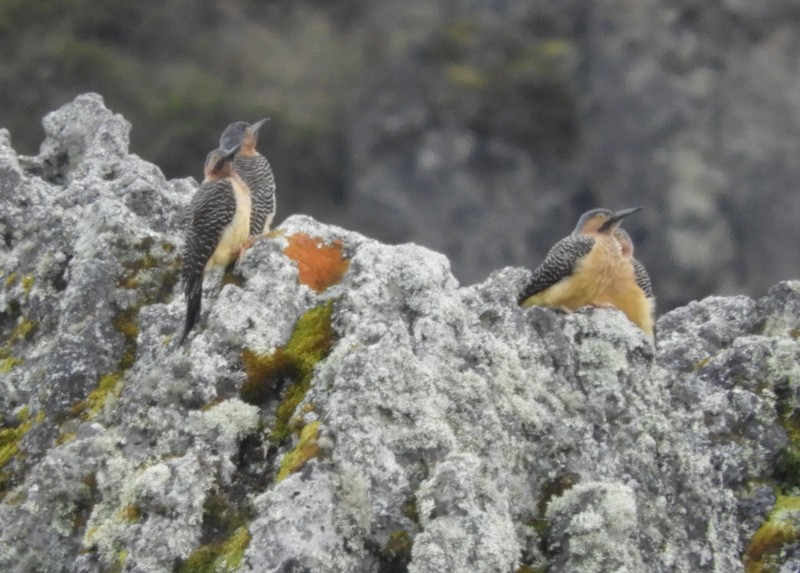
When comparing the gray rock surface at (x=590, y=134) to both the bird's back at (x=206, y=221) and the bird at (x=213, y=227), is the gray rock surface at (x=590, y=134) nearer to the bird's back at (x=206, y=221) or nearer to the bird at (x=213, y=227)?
the bird at (x=213, y=227)

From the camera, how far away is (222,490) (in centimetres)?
940

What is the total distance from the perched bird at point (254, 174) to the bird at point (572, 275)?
97.5 inches

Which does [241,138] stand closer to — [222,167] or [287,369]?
[222,167]

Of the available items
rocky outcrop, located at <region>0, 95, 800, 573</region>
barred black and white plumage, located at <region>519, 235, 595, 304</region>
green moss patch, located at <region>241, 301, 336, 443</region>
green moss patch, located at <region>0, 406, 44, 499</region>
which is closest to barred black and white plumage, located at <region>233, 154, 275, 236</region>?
barred black and white plumage, located at <region>519, 235, 595, 304</region>

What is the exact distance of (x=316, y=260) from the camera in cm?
1089

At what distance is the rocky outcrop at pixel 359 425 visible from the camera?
909cm

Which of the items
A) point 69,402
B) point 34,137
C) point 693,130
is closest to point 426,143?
point 693,130

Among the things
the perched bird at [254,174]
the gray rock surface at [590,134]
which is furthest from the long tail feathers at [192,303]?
the gray rock surface at [590,134]

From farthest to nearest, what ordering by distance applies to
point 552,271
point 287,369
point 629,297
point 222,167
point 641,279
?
point 641,279 → point 629,297 → point 222,167 → point 552,271 → point 287,369

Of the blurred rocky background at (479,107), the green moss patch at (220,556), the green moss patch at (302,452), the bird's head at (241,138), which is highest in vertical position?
the blurred rocky background at (479,107)

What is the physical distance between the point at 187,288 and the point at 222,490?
81.0 inches

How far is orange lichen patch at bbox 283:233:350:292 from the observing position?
1070 centimetres

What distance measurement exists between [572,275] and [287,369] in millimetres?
3969

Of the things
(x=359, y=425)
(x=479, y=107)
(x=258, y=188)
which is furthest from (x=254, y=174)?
(x=479, y=107)
